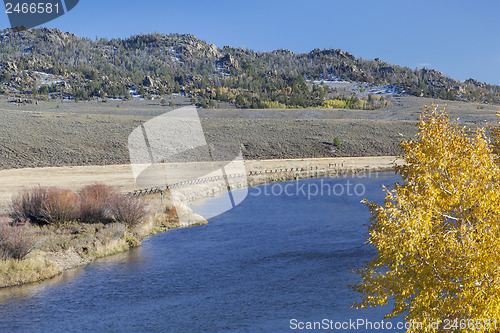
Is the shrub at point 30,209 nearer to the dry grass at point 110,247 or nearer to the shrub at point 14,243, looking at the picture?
the dry grass at point 110,247

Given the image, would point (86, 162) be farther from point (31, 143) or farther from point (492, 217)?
point (492, 217)

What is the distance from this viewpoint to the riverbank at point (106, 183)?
21.6 m

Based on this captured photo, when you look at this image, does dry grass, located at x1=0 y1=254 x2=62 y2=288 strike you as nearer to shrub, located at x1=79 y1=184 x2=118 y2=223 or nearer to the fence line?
shrub, located at x1=79 y1=184 x2=118 y2=223

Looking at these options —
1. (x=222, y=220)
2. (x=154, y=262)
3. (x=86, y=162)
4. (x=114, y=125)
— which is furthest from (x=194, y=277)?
(x=114, y=125)

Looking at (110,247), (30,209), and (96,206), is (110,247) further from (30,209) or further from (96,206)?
(30,209)

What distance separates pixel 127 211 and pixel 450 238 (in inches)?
867

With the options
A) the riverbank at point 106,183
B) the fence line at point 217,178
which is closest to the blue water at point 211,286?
the riverbank at point 106,183

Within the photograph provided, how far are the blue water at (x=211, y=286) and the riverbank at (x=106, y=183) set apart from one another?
0.85 meters

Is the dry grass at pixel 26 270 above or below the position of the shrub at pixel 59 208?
below

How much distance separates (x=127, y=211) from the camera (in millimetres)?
28906

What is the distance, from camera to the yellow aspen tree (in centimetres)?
989

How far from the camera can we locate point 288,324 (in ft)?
54.4

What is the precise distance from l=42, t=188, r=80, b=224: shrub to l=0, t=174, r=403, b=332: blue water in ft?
15.6

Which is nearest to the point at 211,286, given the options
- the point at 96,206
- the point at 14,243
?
the point at 14,243
